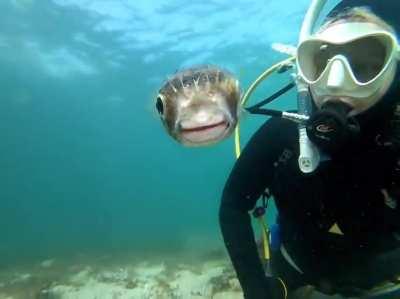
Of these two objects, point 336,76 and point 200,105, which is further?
point 336,76

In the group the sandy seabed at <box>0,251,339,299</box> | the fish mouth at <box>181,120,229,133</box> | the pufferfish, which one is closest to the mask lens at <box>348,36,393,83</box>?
the pufferfish

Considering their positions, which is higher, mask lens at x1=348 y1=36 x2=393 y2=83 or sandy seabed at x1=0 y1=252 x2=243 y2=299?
mask lens at x1=348 y1=36 x2=393 y2=83

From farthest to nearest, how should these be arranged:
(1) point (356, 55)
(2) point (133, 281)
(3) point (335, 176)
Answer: (2) point (133, 281), (3) point (335, 176), (1) point (356, 55)

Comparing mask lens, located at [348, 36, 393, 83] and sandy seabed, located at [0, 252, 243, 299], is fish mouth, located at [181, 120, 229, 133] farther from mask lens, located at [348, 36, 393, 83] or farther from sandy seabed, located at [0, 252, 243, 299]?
sandy seabed, located at [0, 252, 243, 299]

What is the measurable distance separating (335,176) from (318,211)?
293mm

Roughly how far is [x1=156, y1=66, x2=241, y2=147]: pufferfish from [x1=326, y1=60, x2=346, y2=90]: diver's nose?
1046 millimetres

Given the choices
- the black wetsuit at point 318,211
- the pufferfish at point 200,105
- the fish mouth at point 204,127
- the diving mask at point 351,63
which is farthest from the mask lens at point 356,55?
the fish mouth at point 204,127

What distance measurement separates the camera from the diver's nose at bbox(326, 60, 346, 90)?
8.34ft

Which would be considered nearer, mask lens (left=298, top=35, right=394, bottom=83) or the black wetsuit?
mask lens (left=298, top=35, right=394, bottom=83)

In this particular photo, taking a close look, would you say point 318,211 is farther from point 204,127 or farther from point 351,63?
point 204,127

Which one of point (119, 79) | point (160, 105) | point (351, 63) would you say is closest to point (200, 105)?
point (160, 105)

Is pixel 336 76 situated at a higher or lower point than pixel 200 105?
higher

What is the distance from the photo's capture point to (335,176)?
9.61 ft

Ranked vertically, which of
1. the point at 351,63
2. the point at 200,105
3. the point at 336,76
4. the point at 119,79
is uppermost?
the point at 119,79
